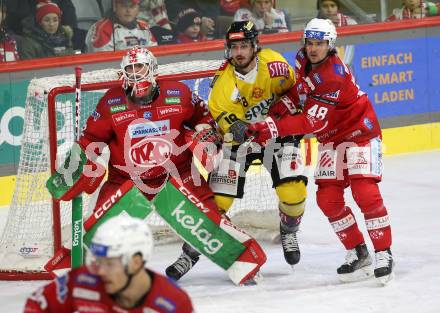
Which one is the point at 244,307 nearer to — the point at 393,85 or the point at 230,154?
the point at 230,154

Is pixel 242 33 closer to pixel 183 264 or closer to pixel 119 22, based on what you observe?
pixel 183 264

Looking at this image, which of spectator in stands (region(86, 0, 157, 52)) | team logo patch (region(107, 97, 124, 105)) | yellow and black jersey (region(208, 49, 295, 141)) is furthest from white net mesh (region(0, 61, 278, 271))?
spectator in stands (region(86, 0, 157, 52))

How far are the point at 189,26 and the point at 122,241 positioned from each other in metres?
5.12

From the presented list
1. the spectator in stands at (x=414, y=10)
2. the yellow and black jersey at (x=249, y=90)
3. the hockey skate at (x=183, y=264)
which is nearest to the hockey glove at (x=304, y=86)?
the yellow and black jersey at (x=249, y=90)

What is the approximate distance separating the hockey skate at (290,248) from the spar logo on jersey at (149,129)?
0.81 metres

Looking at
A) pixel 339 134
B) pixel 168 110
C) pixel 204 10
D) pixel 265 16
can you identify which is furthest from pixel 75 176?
pixel 265 16

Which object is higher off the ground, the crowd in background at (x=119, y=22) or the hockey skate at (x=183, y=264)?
the crowd in background at (x=119, y=22)

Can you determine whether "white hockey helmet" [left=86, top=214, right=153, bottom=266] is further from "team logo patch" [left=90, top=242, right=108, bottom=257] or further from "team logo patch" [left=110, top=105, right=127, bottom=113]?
"team logo patch" [left=110, top=105, right=127, bottom=113]

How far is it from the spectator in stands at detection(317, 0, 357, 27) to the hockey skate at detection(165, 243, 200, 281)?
3.51 meters

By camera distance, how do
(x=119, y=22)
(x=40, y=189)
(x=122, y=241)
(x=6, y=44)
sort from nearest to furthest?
(x=122, y=241) → (x=40, y=189) → (x=6, y=44) → (x=119, y=22)

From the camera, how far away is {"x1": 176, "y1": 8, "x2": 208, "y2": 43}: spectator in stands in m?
8.32

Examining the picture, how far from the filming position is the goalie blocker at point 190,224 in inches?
212

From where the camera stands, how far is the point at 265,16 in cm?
868

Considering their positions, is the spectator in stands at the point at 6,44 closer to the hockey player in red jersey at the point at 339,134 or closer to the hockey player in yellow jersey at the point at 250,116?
the hockey player in yellow jersey at the point at 250,116
